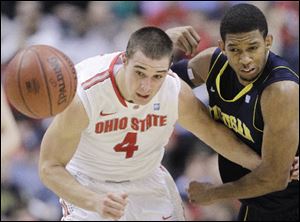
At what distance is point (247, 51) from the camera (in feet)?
12.1

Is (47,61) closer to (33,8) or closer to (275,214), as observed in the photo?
(275,214)

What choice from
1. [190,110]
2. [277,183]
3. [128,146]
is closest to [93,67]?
[128,146]

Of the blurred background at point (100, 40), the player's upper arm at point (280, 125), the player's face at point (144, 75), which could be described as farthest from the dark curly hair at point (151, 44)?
the blurred background at point (100, 40)

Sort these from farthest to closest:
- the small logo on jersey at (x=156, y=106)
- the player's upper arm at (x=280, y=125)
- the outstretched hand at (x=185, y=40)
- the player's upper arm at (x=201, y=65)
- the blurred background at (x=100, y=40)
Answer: the blurred background at (x=100, y=40), the player's upper arm at (x=201, y=65), the outstretched hand at (x=185, y=40), the small logo on jersey at (x=156, y=106), the player's upper arm at (x=280, y=125)

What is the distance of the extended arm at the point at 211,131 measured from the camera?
392cm

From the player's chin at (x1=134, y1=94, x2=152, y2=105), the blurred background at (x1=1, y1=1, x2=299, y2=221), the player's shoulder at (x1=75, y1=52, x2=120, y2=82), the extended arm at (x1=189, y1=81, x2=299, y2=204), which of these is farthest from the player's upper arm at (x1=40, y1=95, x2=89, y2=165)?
the blurred background at (x1=1, y1=1, x2=299, y2=221)

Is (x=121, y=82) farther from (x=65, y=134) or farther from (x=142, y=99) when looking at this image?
(x=65, y=134)

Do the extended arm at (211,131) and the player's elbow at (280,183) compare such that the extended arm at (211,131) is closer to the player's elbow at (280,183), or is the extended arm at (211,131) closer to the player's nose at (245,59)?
the player's elbow at (280,183)

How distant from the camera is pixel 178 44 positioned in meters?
4.16

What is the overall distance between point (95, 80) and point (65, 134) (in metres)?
0.34

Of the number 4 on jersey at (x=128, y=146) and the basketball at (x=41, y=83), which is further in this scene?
the number 4 on jersey at (x=128, y=146)

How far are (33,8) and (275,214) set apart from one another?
3305 millimetres

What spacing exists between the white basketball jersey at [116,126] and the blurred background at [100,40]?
6.66 feet

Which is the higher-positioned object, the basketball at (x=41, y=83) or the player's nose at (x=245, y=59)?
the player's nose at (x=245, y=59)
